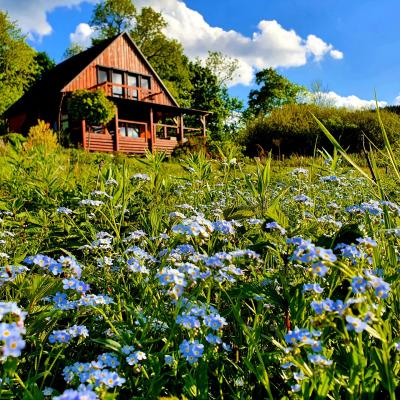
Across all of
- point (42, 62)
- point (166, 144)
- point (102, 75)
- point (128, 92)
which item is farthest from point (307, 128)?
point (42, 62)

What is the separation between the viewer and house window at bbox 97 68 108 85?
75.8 feet

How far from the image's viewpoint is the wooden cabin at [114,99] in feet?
68.5

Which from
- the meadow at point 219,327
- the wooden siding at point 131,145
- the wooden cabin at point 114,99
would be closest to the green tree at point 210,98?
the wooden cabin at point 114,99

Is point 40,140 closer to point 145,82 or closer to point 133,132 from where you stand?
point 133,132

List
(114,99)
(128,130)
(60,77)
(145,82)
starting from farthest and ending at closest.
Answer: (145,82) < (60,77) < (128,130) < (114,99)

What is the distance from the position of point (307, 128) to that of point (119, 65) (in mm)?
12005

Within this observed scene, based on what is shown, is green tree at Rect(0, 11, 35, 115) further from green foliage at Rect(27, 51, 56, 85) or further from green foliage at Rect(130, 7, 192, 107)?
green foliage at Rect(130, 7, 192, 107)

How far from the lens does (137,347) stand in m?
1.26

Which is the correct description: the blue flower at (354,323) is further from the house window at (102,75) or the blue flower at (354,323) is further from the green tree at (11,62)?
the green tree at (11,62)

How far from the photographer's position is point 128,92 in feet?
80.9

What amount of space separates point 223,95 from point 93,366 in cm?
4014

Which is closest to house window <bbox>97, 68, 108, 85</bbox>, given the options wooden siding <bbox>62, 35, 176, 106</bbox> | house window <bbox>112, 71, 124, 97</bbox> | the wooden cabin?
the wooden cabin

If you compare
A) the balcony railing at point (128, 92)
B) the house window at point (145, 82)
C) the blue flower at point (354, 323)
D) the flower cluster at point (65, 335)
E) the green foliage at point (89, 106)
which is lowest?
the flower cluster at point (65, 335)

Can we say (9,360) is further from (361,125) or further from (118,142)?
(118,142)
